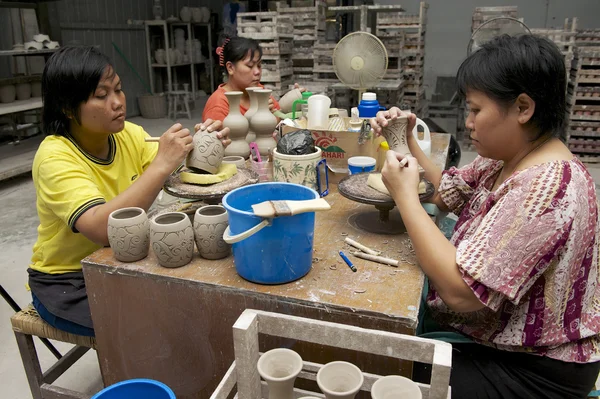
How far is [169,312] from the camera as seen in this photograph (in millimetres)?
1294

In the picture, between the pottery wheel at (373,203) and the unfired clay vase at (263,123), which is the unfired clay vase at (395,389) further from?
the unfired clay vase at (263,123)

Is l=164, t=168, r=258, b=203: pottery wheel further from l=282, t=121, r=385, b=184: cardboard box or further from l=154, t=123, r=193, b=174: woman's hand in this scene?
l=282, t=121, r=385, b=184: cardboard box

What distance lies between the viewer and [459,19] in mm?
8406

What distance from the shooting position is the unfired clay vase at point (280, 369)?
97 cm

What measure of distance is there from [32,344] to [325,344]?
126 cm

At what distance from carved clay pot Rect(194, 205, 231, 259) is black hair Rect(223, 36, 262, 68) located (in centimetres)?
197

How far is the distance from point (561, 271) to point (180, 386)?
1.08 metres

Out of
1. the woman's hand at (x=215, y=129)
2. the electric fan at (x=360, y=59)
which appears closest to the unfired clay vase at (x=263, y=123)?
the woman's hand at (x=215, y=129)

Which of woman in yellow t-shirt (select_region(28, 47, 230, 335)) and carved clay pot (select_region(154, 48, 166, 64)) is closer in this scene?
woman in yellow t-shirt (select_region(28, 47, 230, 335))

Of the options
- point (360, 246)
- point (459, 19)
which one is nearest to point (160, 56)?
point (459, 19)

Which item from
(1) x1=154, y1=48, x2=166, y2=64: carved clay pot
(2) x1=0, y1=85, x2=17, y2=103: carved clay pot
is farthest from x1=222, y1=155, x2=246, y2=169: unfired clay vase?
(1) x1=154, y1=48, x2=166, y2=64: carved clay pot

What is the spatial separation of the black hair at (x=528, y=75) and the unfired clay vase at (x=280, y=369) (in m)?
0.80

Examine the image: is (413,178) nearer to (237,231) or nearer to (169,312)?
(237,231)

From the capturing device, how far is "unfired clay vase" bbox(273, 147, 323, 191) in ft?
5.33
